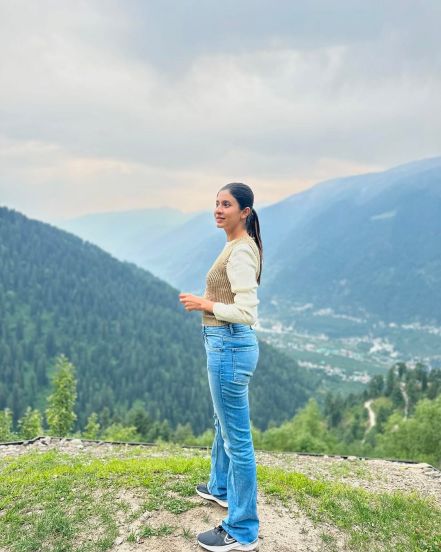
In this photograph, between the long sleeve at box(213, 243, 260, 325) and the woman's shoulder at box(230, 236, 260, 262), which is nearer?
the long sleeve at box(213, 243, 260, 325)

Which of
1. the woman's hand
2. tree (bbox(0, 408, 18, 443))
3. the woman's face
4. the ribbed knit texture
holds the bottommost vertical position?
tree (bbox(0, 408, 18, 443))

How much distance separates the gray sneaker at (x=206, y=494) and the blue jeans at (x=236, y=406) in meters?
0.94

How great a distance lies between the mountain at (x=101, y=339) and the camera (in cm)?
11719

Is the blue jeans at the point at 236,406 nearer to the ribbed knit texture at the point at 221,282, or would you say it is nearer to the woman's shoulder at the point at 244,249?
the ribbed knit texture at the point at 221,282

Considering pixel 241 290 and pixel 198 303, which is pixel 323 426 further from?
pixel 241 290

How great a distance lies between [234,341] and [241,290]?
73 centimetres

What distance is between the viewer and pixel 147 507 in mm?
7492

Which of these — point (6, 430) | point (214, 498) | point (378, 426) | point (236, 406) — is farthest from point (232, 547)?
point (378, 426)

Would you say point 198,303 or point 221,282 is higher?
point 221,282

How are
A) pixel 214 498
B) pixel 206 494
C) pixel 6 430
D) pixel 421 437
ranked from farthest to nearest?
pixel 421 437, pixel 6 430, pixel 206 494, pixel 214 498

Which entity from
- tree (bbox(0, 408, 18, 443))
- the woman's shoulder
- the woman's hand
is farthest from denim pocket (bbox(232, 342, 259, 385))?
tree (bbox(0, 408, 18, 443))

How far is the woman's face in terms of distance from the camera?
233 inches

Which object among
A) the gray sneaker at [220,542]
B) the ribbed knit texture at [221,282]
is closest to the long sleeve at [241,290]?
the ribbed knit texture at [221,282]

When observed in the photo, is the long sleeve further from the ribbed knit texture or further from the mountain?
the mountain
